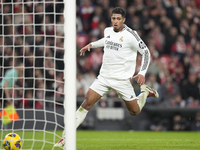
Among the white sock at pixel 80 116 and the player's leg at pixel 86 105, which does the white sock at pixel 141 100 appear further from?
the white sock at pixel 80 116

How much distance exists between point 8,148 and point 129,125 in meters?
5.97

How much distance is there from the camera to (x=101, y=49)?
12.6m

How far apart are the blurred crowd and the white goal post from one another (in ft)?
0.12

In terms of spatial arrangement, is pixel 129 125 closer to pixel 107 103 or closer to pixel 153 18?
pixel 107 103

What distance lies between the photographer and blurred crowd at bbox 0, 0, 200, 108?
1138 cm

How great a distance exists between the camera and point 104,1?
14117 mm

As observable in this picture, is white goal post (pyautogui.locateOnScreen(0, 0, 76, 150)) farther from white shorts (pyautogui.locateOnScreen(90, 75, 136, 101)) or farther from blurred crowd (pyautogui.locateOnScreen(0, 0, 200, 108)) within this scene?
white shorts (pyautogui.locateOnScreen(90, 75, 136, 101))

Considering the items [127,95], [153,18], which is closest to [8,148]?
[127,95]

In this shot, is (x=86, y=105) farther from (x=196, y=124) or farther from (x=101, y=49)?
(x=101, y=49)

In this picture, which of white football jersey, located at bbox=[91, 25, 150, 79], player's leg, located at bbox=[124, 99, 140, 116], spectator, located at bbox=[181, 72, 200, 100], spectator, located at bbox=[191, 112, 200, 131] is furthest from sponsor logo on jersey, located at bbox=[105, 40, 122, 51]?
spectator, located at bbox=[181, 72, 200, 100]

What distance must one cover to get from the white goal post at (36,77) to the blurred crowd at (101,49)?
0.12 feet

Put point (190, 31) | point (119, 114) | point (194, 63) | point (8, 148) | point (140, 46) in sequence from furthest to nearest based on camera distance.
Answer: point (190, 31)
point (194, 63)
point (119, 114)
point (140, 46)
point (8, 148)

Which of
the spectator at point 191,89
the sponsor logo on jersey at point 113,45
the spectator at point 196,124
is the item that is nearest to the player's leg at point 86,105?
the sponsor logo on jersey at point 113,45

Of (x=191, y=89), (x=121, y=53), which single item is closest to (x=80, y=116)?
(x=121, y=53)
